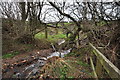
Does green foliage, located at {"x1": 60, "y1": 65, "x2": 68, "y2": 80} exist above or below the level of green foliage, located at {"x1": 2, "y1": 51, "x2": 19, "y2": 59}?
above

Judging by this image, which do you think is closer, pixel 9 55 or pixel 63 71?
pixel 63 71

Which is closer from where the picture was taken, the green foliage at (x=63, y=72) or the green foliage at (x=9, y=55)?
the green foliage at (x=63, y=72)

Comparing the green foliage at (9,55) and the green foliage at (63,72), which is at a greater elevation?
the green foliage at (63,72)

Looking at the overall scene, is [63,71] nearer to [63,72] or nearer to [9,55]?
[63,72]

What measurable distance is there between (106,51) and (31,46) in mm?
7107

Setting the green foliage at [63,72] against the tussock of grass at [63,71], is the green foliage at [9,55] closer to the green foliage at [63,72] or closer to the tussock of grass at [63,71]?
the tussock of grass at [63,71]

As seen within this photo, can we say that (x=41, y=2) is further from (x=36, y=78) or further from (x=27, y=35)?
(x=36, y=78)

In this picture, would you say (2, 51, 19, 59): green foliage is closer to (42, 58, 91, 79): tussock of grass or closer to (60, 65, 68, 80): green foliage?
(42, 58, 91, 79): tussock of grass

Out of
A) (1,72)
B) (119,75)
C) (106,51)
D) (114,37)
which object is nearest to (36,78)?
(1,72)

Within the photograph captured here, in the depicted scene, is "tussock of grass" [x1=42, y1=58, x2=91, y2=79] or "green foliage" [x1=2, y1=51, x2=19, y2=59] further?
"green foliage" [x1=2, y1=51, x2=19, y2=59]

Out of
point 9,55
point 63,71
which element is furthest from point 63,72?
point 9,55

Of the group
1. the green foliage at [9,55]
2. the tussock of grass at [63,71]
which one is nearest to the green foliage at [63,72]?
the tussock of grass at [63,71]

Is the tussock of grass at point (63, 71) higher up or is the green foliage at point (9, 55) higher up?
the tussock of grass at point (63, 71)

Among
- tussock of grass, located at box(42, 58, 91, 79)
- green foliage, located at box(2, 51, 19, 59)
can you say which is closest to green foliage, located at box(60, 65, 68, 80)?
tussock of grass, located at box(42, 58, 91, 79)
